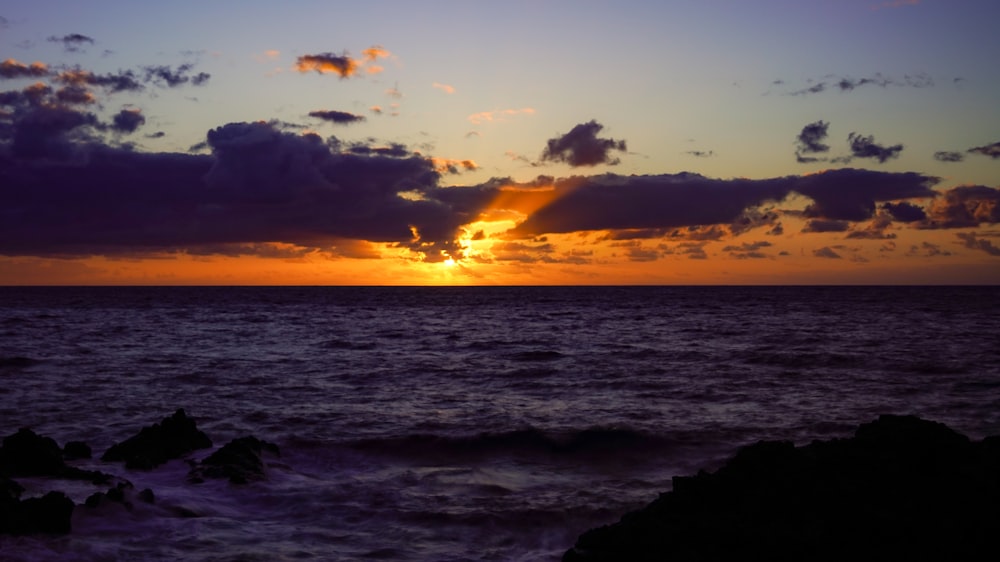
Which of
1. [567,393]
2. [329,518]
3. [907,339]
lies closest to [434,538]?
[329,518]

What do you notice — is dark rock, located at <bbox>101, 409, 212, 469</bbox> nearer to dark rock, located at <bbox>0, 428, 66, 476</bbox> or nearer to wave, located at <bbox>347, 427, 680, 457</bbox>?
dark rock, located at <bbox>0, 428, 66, 476</bbox>

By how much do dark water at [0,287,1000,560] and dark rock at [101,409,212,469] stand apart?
434mm

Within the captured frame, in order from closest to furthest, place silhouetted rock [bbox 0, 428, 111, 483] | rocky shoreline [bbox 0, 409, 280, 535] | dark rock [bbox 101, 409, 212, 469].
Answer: rocky shoreline [bbox 0, 409, 280, 535] < silhouetted rock [bbox 0, 428, 111, 483] < dark rock [bbox 101, 409, 212, 469]

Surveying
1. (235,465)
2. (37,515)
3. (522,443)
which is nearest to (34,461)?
(235,465)

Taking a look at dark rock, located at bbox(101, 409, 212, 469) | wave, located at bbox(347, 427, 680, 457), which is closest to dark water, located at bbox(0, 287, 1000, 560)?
wave, located at bbox(347, 427, 680, 457)

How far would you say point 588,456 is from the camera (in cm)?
1873

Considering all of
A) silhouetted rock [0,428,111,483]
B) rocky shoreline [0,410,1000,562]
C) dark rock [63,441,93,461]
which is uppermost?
rocky shoreline [0,410,1000,562]

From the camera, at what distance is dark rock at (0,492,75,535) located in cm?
1098

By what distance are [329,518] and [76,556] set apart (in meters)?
3.91

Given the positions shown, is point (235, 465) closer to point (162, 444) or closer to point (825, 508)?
point (162, 444)

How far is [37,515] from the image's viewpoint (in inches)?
443

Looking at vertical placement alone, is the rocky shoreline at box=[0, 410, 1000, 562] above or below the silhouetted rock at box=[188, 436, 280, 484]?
above

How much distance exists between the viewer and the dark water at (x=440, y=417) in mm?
12453

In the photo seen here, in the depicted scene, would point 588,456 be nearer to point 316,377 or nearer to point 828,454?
point 828,454
